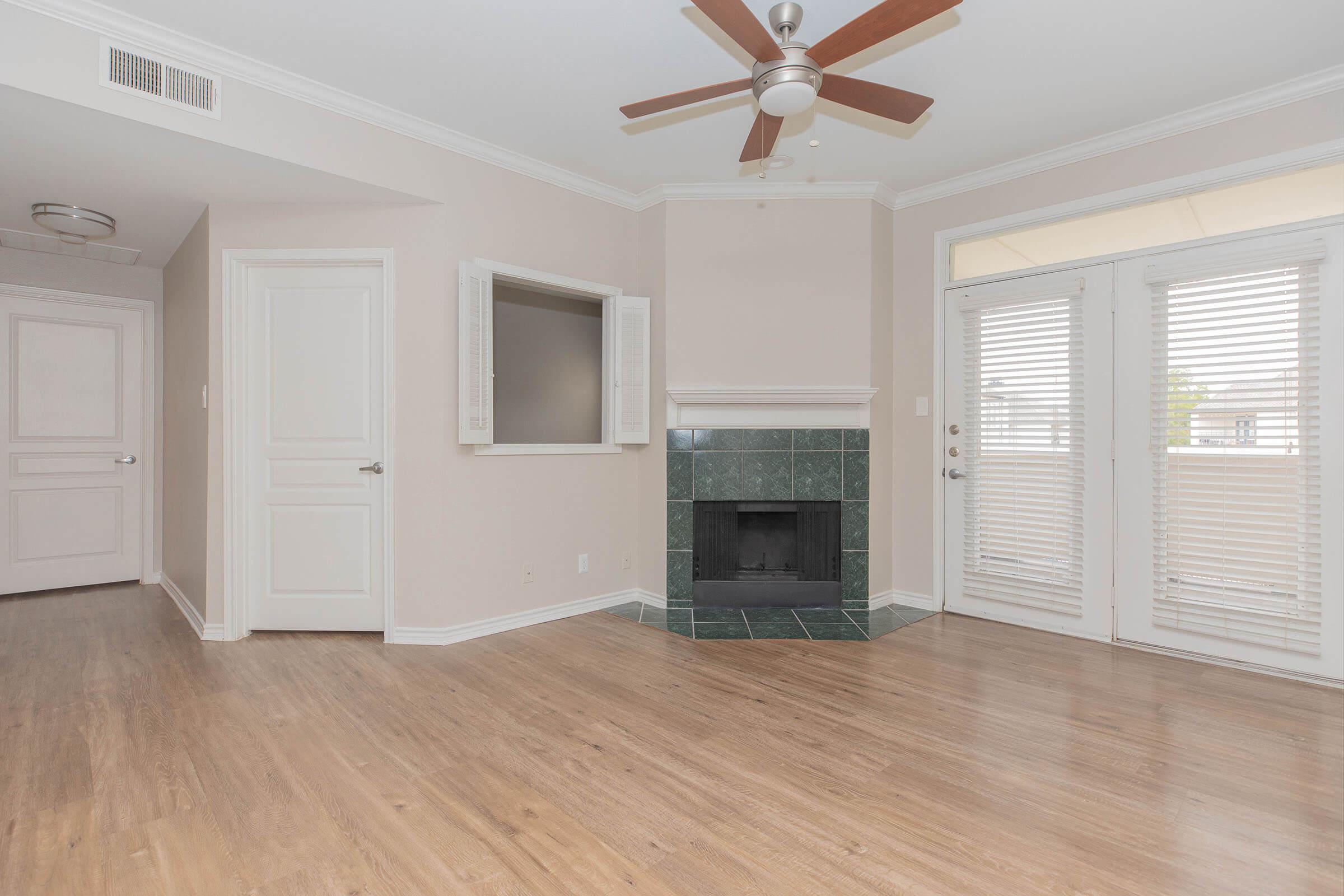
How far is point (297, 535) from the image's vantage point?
3.63m

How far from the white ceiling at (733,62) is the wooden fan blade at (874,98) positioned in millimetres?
316

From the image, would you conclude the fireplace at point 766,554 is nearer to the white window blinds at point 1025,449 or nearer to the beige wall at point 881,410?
the beige wall at point 881,410

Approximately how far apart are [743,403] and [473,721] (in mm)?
2400

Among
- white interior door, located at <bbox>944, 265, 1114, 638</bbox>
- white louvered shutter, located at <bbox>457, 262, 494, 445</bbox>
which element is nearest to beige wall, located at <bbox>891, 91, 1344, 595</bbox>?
white interior door, located at <bbox>944, 265, 1114, 638</bbox>

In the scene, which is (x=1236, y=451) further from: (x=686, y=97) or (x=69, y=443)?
(x=69, y=443)

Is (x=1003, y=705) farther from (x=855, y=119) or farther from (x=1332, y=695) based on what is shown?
(x=855, y=119)

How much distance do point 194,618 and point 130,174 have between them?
242 cm

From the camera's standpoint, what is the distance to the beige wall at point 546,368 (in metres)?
4.57

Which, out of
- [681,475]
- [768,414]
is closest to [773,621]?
[681,475]

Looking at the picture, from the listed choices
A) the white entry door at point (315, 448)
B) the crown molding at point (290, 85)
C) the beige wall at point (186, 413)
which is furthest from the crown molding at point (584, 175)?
the beige wall at point (186, 413)

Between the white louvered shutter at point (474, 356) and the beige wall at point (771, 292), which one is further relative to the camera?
the beige wall at point (771, 292)

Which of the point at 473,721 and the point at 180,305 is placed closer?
the point at 473,721

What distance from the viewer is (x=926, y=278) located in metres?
4.20

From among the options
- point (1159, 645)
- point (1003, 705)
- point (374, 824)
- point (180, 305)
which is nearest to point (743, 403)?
point (1003, 705)
